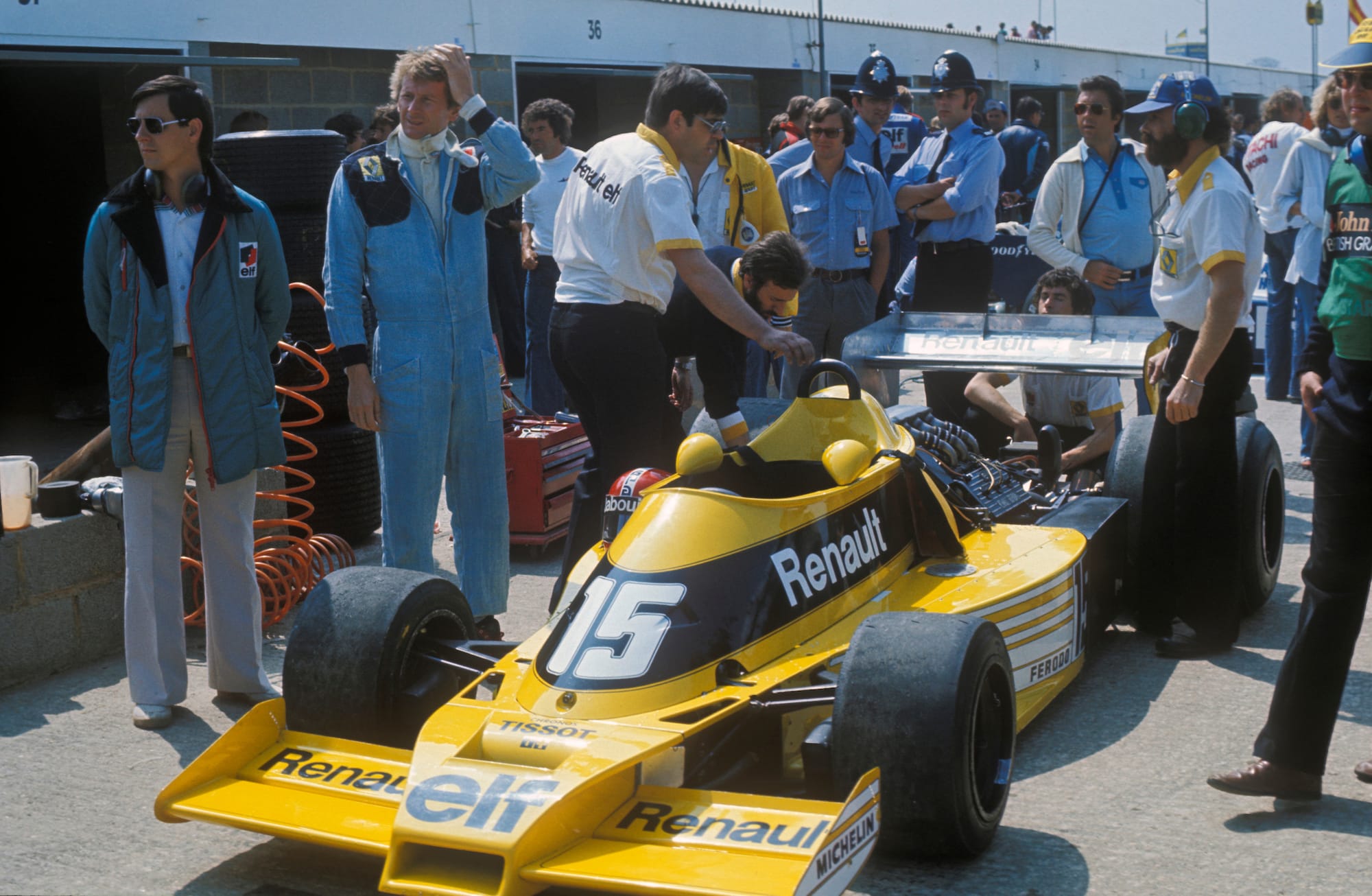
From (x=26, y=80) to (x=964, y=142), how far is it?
8.03 m

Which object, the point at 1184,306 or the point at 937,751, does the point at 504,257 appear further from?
the point at 937,751

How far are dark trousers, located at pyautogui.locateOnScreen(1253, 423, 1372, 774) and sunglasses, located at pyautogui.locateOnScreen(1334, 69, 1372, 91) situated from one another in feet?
2.75

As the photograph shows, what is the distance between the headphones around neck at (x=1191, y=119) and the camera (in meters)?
4.82

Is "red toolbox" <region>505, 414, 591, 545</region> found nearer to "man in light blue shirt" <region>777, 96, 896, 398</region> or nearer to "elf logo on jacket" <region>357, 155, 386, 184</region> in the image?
"man in light blue shirt" <region>777, 96, 896, 398</region>

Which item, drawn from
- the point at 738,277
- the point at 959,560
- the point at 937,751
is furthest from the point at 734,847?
the point at 738,277

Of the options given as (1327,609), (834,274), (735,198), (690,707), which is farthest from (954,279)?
(690,707)

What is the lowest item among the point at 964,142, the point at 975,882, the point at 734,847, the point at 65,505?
the point at 975,882

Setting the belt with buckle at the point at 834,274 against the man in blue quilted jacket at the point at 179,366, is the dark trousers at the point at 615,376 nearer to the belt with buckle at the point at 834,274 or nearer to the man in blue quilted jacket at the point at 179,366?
the man in blue quilted jacket at the point at 179,366

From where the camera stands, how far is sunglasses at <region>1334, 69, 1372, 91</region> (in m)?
3.72

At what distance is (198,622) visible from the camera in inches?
223

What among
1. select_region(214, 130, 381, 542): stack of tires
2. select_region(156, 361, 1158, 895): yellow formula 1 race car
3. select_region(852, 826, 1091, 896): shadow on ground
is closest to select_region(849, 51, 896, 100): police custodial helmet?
select_region(214, 130, 381, 542): stack of tires

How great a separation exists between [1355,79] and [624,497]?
89.6 inches

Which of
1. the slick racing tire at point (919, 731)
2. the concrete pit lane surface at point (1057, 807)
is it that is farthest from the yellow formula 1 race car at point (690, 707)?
the concrete pit lane surface at point (1057, 807)

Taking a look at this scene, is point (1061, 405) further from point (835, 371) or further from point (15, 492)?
point (15, 492)
